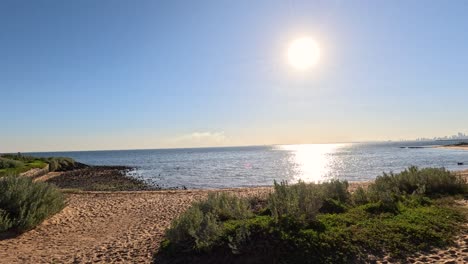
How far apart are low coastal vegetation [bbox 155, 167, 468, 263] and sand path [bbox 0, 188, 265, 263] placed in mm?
1102

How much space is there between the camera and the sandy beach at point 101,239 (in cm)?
741

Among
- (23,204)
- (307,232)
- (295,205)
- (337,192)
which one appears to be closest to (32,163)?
(23,204)

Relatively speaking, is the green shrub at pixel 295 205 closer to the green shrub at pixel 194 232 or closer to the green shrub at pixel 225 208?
the green shrub at pixel 225 208

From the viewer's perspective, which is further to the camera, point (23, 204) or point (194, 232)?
point (23, 204)

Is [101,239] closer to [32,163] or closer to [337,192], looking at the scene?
[337,192]

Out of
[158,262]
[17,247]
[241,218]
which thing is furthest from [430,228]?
[17,247]

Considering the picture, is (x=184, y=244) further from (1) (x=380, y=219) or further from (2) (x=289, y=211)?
(1) (x=380, y=219)

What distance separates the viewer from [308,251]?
21.6 feet

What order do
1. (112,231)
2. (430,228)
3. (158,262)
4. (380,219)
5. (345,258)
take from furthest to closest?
(112,231) → (380,219) → (430,228) → (158,262) → (345,258)

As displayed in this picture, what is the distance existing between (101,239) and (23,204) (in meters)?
2.99

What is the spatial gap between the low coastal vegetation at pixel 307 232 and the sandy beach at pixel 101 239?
51 cm

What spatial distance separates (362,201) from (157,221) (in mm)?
6287

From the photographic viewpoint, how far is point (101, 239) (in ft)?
30.2

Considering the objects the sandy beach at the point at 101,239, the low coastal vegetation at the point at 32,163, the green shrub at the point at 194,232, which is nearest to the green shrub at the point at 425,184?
the sandy beach at the point at 101,239
